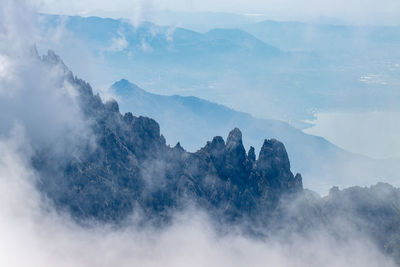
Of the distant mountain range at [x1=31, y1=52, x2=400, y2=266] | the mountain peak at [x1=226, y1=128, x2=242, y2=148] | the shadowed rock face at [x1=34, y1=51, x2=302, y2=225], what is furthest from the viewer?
the mountain peak at [x1=226, y1=128, x2=242, y2=148]

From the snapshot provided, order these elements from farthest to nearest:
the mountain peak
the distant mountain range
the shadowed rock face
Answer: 1. the mountain peak
2. the distant mountain range
3. the shadowed rock face

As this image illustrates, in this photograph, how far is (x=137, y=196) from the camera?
124 m

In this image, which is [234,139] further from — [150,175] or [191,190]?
[150,175]

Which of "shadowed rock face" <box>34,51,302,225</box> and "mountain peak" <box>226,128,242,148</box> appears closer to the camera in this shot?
"shadowed rock face" <box>34,51,302,225</box>

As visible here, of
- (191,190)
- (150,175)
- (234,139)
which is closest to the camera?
(150,175)

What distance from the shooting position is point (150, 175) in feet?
412

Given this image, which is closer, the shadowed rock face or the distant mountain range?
the shadowed rock face

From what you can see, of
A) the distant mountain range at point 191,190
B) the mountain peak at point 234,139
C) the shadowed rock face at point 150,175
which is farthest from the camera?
the mountain peak at point 234,139

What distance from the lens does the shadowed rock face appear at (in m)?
119

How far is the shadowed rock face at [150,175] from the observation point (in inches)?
4683

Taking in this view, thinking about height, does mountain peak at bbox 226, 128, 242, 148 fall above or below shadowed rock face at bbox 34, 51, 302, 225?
above

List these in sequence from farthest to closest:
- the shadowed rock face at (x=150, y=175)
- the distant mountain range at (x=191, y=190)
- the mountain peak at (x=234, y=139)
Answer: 1. the mountain peak at (x=234, y=139)
2. the distant mountain range at (x=191, y=190)
3. the shadowed rock face at (x=150, y=175)

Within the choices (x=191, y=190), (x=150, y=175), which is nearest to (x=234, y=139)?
(x=191, y=190)

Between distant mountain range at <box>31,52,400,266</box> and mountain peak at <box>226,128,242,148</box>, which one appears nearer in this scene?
distant mountain range at <box>31,52,400,266</box>
